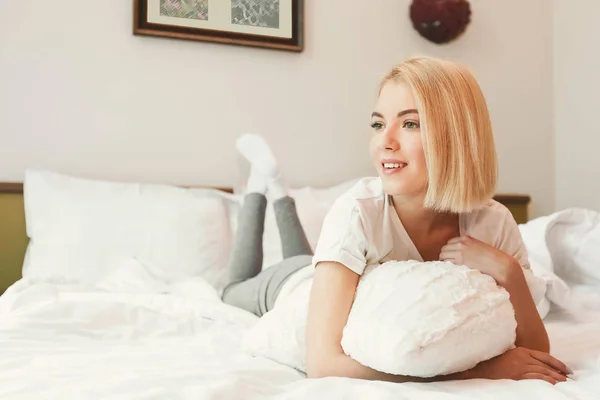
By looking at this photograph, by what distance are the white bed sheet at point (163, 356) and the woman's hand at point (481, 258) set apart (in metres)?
0.18

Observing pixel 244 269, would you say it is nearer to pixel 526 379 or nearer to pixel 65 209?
pixel 65 209

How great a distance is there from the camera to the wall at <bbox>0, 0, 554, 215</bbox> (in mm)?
2051

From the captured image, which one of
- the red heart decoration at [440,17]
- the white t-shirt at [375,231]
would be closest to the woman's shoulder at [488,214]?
the white t-shirt at [375,231]

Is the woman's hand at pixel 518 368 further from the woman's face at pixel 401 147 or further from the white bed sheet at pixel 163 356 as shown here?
the woman's face at pixel 401 147

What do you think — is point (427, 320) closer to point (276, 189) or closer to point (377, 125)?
point (377, 125)

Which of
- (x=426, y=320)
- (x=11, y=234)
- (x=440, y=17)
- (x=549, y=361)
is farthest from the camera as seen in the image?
(x=440, y=17)

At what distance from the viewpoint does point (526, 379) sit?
0.87m

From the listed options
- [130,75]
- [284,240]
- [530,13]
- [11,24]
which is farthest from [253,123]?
[530,13]

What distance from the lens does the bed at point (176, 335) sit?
768 mm

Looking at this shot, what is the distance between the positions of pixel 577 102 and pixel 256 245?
1611 mm

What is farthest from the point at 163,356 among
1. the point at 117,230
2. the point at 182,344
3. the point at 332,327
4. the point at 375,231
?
the point at 117,230

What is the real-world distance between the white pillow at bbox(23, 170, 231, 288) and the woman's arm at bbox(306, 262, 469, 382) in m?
0.92

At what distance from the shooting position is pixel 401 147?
0.99 metres

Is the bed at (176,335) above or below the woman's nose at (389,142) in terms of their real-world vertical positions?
below
